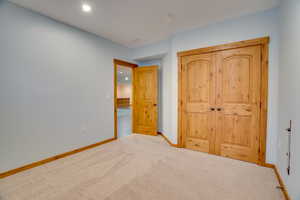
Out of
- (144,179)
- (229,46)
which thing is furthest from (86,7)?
(144,179)

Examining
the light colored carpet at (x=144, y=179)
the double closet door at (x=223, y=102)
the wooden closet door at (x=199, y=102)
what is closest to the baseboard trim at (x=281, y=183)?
the light colored carpet at (x=144, y=179)

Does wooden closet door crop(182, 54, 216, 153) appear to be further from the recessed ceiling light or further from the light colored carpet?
the recessed ceiling light

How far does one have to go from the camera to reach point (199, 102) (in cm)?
302

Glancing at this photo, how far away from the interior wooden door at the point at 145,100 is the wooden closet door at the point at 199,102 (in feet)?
4.31

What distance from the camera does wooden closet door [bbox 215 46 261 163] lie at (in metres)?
2.48

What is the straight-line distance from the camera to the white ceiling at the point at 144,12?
86.0 inches

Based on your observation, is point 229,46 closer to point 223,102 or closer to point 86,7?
point 223,102

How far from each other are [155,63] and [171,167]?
328 centimetres

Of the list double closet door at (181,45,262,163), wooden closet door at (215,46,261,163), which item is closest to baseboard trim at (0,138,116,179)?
double closet door at (181,45,262,163)

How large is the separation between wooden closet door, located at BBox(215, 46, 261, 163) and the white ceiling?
0.71 meters

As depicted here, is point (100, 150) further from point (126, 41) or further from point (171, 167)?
point (126, 41)

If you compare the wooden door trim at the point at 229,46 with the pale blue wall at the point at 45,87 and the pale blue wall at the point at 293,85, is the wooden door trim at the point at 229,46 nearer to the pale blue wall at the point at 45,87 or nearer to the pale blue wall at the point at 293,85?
the pale blue wall at the point at 293,85

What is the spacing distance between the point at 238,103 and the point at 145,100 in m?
2.63

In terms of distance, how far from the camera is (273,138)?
2.32 m
